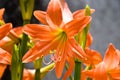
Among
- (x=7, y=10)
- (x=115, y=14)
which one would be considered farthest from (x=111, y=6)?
(x=7, y=10)

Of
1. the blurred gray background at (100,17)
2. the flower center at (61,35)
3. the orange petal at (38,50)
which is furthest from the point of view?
the blurred gray background at (100,17)

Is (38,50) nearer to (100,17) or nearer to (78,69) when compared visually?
(78,69)

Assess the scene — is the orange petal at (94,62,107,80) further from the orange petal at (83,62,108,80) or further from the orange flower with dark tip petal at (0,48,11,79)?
the orange flower with dark tip petal at (0,48,11,79)

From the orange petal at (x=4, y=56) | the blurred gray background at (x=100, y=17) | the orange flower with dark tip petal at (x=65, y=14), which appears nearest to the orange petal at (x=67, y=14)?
the orange flower with dark tip petal at (x=65, y=14)

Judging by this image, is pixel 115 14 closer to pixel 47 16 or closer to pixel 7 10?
pixel 7 10

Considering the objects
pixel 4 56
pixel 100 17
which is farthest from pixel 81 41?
pixel 100 17

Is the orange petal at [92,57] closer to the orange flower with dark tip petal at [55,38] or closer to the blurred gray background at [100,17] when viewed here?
the orange flower with dark tip petal at [55,38]
